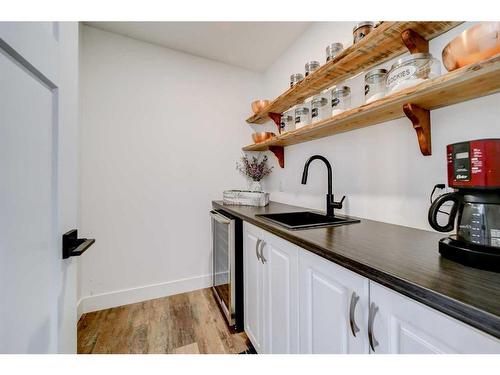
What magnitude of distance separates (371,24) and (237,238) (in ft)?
4.99

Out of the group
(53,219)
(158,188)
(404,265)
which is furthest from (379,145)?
(158,188)

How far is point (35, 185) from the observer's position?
58cm

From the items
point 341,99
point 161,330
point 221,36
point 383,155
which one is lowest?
point 161,330

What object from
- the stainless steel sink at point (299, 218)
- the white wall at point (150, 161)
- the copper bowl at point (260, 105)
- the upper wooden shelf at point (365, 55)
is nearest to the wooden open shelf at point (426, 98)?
the upper wooden shelf at point (365, 55)

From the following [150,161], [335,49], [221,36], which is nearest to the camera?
[335,49]

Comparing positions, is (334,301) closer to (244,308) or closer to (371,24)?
(244,308)

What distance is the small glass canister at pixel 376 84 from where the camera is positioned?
44.0 inches

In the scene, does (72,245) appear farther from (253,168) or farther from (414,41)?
(253,168)

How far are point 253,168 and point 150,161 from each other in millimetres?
1070

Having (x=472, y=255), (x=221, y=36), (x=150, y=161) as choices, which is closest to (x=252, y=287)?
(x=472, y=255)

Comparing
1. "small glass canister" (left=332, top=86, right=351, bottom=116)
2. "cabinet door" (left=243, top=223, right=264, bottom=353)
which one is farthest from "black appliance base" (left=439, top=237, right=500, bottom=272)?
"small glass canister" (left=332, top=86, right=351, bottom=116)

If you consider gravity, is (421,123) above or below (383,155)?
above

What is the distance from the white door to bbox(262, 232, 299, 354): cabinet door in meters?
0.87

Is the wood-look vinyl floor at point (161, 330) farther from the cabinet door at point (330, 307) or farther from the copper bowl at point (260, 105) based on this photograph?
the copper bowl at point (260, 105)
